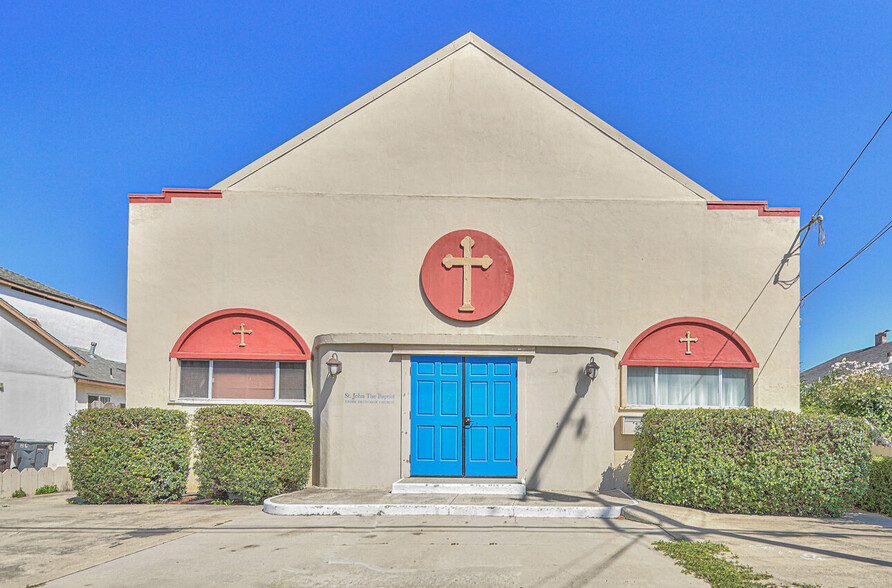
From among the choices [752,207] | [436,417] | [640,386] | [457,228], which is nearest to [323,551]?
[436,417]

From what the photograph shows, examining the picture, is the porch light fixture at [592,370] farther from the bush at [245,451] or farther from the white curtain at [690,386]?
the bush at [245,451]

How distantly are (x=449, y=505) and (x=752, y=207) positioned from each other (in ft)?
28.3

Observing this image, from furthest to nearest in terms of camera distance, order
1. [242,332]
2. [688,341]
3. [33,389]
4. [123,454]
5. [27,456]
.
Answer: [33,389] → [27,456] → [688,341] → [242,332] → [123,454]

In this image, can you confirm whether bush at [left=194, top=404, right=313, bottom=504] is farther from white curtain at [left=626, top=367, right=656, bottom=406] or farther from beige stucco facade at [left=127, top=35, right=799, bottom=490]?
white curtain at [left=626, top=367, right=656, bottom=406]

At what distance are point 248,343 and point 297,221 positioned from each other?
2.59 m

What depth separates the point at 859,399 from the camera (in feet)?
56.3

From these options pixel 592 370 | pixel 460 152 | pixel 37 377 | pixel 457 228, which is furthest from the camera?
pixel 37 377

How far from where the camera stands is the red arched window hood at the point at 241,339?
47.9ft

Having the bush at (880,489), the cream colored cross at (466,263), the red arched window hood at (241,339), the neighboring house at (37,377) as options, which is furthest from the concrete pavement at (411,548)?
the neighboring house at (37,377)

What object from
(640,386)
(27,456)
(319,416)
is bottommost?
(27,456)

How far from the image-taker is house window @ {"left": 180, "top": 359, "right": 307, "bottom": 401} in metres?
14.7

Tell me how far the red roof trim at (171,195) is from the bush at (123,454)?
429cm

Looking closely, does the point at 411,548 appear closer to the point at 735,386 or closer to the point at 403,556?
the point at 403,556

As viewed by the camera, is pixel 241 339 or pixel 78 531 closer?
pixel 78 531
